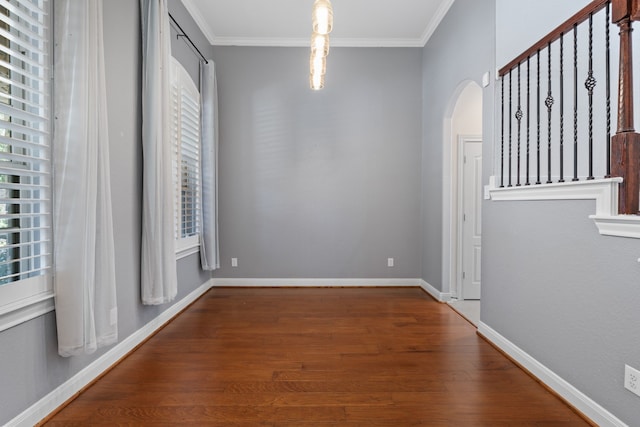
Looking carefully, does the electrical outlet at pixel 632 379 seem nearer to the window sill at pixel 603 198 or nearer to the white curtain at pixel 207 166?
the window sill at pixel 603 198

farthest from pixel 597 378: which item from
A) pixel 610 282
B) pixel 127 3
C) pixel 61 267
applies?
pixel 127 3

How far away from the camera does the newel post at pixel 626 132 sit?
165cm

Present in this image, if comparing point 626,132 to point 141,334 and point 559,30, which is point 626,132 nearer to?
point 559,30

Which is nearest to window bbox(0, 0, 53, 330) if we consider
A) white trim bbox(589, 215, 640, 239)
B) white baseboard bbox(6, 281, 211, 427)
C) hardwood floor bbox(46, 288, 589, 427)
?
white baseboard bbox(6, 281, 211, 427)

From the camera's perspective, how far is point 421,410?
6.35 feet

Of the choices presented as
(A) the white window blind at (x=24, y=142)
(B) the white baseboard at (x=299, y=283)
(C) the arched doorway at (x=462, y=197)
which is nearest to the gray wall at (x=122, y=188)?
(A) the white window blind at (x=24, y=142)

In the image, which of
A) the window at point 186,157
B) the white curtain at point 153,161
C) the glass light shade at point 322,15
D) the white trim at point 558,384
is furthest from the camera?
the window at point 186,157

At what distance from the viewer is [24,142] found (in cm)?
170

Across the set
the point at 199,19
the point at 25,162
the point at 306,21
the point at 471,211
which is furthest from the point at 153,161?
the point at 471,211

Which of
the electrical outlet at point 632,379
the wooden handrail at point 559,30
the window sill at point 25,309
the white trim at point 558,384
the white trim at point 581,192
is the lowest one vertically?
the white trim at point 558,384

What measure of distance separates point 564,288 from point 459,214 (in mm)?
2118

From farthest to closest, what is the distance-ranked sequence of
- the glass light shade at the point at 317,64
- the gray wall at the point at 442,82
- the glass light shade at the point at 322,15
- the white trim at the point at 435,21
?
the white trim at the point at 435,21
the gray wall at the point at 442,82
the glass light shade at the point at 317,64
the glass light shade at the point at 322,15

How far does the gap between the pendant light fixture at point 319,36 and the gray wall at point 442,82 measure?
142cm

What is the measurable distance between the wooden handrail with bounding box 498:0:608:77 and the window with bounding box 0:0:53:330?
112 inches
